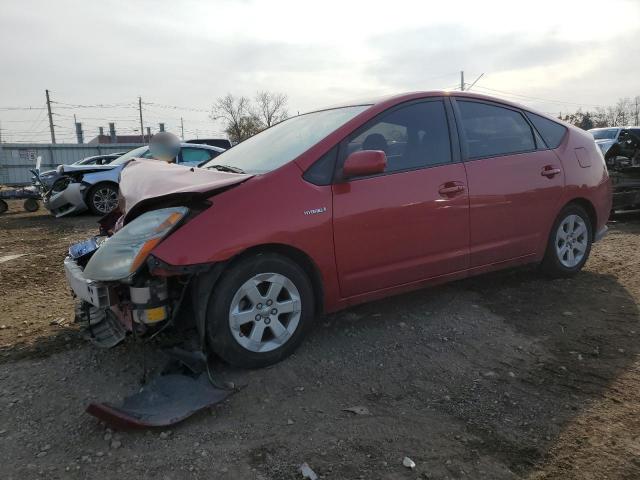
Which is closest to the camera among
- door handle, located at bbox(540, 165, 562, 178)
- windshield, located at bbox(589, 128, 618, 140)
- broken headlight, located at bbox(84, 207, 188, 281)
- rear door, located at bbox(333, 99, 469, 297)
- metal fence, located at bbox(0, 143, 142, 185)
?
broken headlight, located at bbox(84, 207, 188, 281)

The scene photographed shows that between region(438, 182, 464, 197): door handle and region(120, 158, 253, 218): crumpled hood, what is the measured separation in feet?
4.77

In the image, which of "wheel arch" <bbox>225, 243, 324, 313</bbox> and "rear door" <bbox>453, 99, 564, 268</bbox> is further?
"rear door" <bbox>453, 99, 564, 268</bbox>

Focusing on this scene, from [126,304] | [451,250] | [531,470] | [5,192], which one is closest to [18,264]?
[126,304]

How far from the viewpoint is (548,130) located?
4695 millimetres

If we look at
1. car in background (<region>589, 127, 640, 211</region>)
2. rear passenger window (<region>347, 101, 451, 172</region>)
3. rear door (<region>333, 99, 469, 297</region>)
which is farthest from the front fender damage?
car in background (<region>589, 127, 640, 211</region>)

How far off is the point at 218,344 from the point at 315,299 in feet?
2.38

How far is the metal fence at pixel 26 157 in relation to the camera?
84.6 feet

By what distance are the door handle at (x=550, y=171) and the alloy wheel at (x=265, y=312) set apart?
2578 mm

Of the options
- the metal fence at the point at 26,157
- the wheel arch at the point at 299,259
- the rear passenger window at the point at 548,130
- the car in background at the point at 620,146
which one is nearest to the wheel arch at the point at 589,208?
the rear passenger window at the point at 548,130

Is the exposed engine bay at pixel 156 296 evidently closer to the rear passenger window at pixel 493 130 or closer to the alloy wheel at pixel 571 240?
the rear passenger window at pixel 493 130

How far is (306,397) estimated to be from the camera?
2.92 meters

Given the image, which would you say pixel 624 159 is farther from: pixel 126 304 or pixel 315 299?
pixel 126 304

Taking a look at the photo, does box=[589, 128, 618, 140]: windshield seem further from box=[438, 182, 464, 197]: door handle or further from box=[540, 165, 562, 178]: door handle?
box=[438, 182, 464, 197]: door handle

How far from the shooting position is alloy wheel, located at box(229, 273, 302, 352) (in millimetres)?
3057
